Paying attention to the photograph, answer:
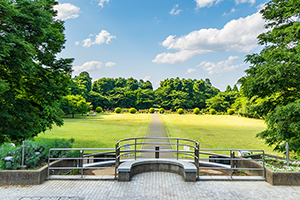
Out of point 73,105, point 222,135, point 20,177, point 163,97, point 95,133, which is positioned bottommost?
point 222,135

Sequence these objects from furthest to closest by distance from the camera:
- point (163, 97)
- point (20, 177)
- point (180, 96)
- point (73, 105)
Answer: point (163, 97) < point (180, 96) < point (73, 105) < point (20, 177)

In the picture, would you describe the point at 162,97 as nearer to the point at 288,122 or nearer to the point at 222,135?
the point at 222,135

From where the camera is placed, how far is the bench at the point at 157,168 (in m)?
5.45

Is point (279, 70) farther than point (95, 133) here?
No

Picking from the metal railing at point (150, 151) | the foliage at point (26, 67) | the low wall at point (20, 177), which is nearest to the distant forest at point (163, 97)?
the foliage at point (26, 67)

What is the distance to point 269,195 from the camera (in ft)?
15.5

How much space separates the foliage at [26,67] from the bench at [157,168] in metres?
4.90

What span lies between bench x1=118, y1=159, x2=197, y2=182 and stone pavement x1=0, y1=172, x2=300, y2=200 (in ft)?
0.64

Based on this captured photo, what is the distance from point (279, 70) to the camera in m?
7.60

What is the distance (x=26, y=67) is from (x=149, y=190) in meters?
6.68

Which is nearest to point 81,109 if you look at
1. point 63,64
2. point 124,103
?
point 124,103

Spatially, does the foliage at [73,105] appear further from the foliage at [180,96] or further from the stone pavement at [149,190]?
the stone pavement at [149,190]

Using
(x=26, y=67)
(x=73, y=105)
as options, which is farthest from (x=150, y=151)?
(x=73, y=105)

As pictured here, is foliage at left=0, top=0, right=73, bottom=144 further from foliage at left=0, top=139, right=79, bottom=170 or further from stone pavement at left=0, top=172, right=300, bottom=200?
stone pavement at left=0, top=172, right=300, bottom=200
